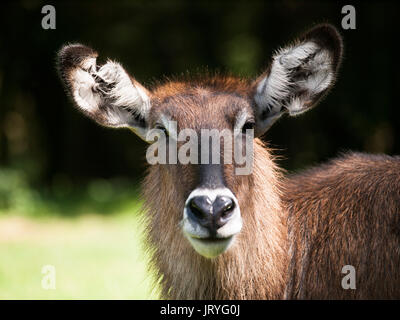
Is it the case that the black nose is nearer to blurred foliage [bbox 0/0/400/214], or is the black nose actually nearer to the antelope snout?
the antelope snout

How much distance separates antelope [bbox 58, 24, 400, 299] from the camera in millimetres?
4953

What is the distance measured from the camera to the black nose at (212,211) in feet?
14.9

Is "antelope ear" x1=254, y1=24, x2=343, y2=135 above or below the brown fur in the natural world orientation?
above

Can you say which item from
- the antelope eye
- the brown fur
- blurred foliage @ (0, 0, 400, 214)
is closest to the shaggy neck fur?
the brown fur

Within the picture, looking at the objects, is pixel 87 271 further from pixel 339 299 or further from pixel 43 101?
pixel 43 101

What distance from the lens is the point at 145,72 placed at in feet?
73.6

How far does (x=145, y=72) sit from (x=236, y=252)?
17.9 meters

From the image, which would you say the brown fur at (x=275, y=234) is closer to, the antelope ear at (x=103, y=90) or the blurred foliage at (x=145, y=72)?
the antelope ear at (x=103, y=90)

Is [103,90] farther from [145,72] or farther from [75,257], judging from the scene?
[145,72]

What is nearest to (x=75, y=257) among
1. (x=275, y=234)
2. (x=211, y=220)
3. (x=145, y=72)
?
(x=275, y=234)

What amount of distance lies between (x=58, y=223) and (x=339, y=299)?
27.9 ft

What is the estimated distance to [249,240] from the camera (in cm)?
522

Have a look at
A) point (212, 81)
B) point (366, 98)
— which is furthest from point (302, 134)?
point (212, 81)

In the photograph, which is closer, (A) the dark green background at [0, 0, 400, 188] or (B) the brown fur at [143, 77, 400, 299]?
(B) the brown fur at [143, 77, 400, 299]
